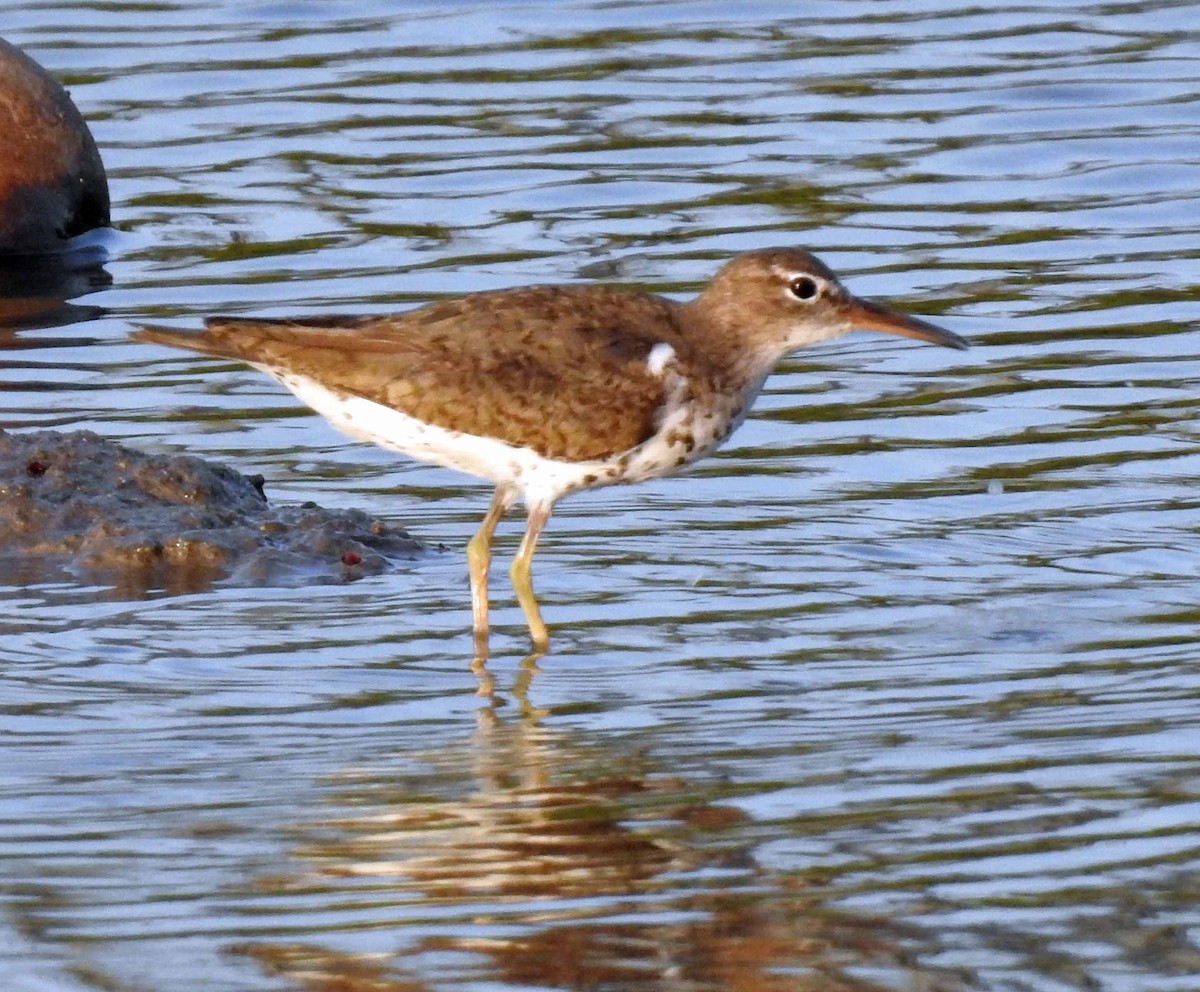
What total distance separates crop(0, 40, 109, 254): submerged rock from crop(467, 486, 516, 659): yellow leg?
5.91 m

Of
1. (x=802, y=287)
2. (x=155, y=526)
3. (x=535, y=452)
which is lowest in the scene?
(x=155, y=526)

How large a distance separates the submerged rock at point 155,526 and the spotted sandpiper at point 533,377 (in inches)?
24.6

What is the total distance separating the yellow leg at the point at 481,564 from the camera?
911cm

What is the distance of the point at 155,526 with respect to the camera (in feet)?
32.7

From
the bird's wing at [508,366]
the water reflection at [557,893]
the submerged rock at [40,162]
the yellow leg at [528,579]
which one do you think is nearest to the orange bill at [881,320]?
the bird's wing at [508,366]

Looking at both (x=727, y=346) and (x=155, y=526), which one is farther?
(x=155, y=526)

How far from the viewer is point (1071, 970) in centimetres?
581

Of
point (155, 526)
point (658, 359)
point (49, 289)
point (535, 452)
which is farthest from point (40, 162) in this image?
point (658, 359)

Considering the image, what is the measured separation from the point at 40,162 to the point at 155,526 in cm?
520

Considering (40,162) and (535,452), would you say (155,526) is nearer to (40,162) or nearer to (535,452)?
(535,452)

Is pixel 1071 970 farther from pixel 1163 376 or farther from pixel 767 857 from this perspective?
pixel 1163 376

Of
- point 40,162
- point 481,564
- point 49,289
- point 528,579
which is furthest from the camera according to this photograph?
point 40,162

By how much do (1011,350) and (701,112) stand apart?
473cm

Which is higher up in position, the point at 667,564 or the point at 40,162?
the point at 40,162
